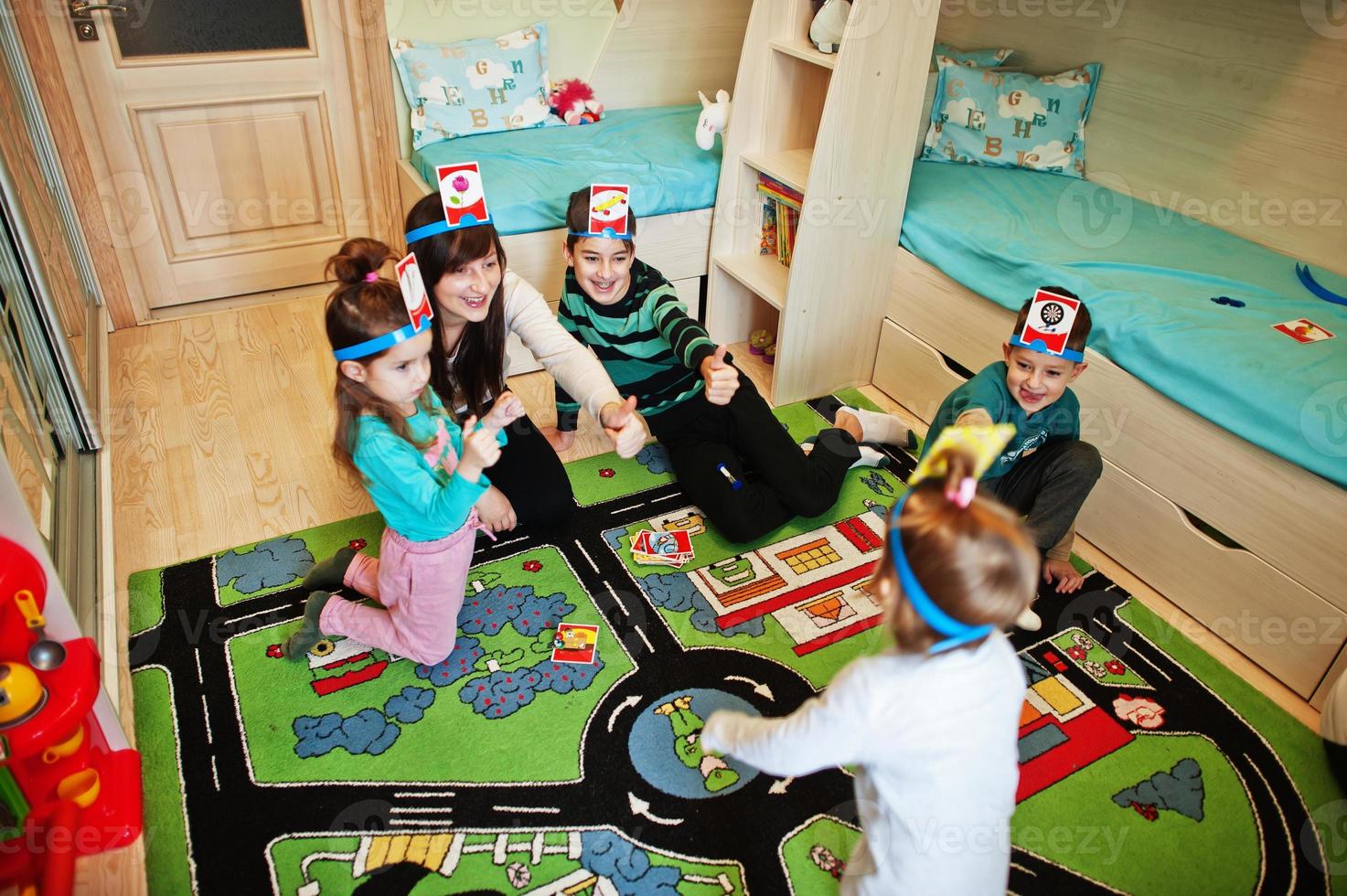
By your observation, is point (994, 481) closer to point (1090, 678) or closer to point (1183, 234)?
point (1090, 678)

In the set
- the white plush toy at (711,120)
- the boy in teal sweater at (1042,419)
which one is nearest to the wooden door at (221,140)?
the white plush toy at (711,120)

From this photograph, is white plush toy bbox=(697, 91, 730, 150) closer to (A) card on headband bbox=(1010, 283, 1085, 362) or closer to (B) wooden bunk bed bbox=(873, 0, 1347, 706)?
(B) wooden bunk bed bbox=(873, 0, 1347, 706)

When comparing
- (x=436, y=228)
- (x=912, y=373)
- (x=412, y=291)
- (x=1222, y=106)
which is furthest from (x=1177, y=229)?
(x=412, y=291)

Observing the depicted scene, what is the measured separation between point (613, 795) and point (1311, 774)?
1.20 m

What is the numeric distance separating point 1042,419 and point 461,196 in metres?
1.24

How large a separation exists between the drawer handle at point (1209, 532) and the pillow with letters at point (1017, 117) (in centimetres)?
114

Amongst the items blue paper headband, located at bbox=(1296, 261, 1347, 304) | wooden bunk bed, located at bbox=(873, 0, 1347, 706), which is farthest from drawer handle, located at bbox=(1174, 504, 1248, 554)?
blue paper headband, located at bbox=(1296, 261, 1347, 304)

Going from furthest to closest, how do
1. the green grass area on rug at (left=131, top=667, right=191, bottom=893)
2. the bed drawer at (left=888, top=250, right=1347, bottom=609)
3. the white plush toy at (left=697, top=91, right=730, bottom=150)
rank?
the white plush toy at (left=697, top=91, right=730, bottom=150) < the bed drawer at (left=888, top=250, right=1347, bottom=609) < the green grass area on rug at (left=131, top=667, right=191, bottom=893)

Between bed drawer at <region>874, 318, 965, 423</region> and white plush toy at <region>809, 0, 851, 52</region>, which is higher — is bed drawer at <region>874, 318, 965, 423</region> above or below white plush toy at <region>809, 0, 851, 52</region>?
below

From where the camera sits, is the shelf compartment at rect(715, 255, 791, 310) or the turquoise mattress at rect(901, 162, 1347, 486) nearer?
the turquoise mattress at rect(901, 162, 1347, 486)

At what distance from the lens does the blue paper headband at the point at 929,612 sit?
959mm

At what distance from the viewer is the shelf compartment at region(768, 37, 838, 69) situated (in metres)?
2.12

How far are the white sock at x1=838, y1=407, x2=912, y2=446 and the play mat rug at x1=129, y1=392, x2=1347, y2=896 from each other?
40cm

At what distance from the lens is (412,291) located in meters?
1.42
